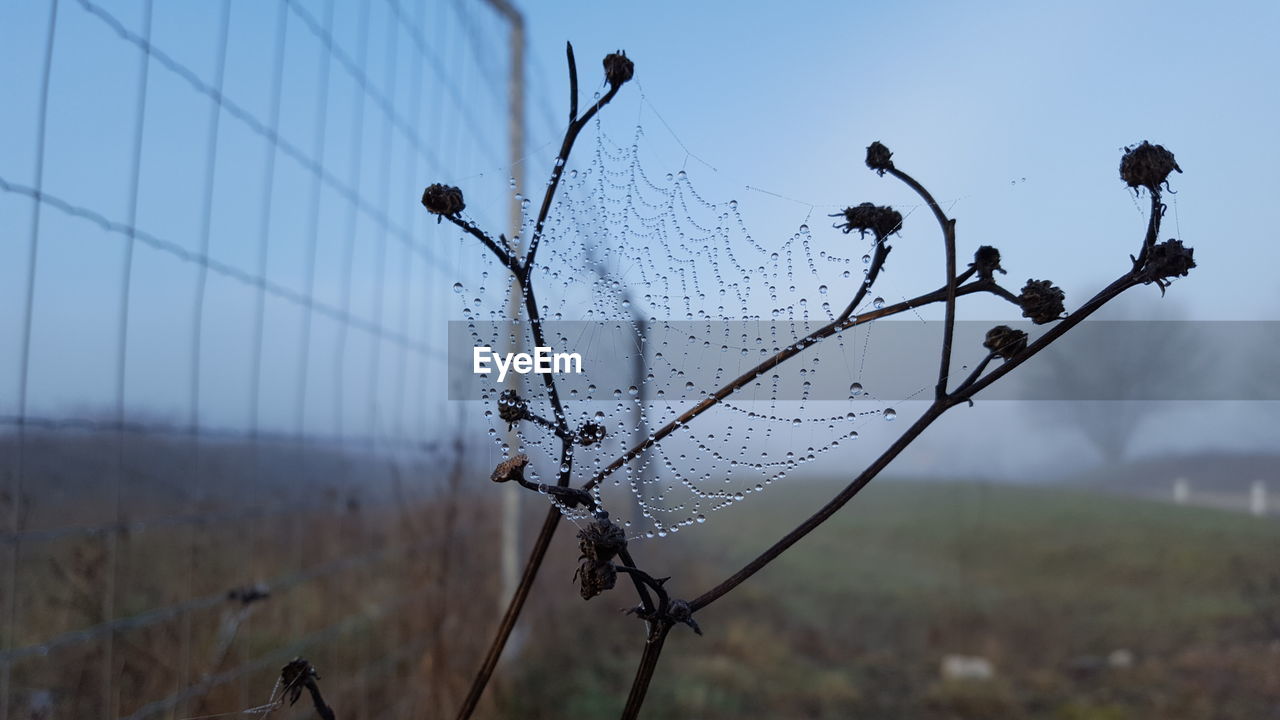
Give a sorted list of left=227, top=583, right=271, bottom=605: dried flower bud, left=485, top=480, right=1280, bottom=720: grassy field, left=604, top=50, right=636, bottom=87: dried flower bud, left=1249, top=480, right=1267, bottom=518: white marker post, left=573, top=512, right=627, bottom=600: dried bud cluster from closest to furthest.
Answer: left=573, top=512, right=627, bottom=600: dried bud cluster < left=604, top=50, right=636, bottom=87: dried flower bud < left=227, top=583, right=271, bottom=605: dried flower bud < left=485, top=480, right=1280, bottom=720: grassy field < left=1249, top=480, right=1267, bottom=518: white marker post

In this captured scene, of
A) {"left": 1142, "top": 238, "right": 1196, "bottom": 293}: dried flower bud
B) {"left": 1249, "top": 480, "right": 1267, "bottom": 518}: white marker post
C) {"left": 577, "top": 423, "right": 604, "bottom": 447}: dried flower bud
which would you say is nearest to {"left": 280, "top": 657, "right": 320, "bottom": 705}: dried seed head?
{"left": 577, "top": 423, "right": 604, "bottom": 447}: dried flower bud

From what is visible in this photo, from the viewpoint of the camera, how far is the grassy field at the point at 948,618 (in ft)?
11.4

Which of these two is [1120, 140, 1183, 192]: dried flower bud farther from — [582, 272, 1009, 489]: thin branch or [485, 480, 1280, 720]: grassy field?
[485, 480, 1280, 720]: grassy field

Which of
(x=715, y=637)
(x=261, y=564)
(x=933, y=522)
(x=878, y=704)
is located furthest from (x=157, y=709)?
(x=933, y=522)

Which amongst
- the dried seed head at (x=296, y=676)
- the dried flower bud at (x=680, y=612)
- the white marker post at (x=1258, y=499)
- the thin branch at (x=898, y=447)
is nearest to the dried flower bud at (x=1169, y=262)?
the thin branch at (x=898, y=447)

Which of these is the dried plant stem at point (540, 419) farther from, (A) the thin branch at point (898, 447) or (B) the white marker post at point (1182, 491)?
(B) the white marker post at point (1182, 491)

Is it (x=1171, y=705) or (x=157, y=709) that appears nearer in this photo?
(x=157, y=709)

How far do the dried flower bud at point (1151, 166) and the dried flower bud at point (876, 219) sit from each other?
133mm

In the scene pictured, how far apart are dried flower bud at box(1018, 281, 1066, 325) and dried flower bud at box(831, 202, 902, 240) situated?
91 mm

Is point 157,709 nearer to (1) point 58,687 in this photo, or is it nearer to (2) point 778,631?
(1) point 58,687

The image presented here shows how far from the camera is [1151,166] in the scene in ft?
Answer: 1.66

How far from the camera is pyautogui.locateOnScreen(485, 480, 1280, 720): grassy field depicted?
3477 millimetres

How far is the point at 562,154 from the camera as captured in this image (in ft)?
1.74

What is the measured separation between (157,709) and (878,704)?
298 centimetres
